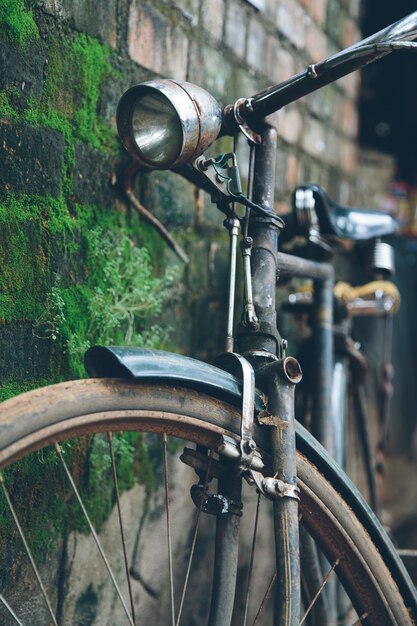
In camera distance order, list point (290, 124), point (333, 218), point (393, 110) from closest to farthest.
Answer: point (333, 218), point (290, 124), point (393, 110)

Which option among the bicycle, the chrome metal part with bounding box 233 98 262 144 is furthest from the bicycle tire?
the chrome metal part with bounding box 233 98 262 144

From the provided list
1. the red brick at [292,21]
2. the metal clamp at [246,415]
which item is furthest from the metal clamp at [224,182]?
the red brick at [292,21]

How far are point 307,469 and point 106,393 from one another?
436 mm

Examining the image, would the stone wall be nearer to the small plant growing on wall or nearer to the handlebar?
the small plant growing on wall

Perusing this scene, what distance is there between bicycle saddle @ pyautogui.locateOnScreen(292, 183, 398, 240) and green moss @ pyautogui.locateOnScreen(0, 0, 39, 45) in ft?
2.83

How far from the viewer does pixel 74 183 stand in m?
1.72

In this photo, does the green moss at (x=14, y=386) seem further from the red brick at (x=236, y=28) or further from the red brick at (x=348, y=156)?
the red brick at (x=348, y=156)

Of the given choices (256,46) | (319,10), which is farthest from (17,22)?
(319,10)

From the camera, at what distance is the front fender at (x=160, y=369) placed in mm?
1245

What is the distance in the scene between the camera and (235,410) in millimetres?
1366

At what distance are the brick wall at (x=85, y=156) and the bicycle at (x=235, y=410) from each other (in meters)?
0.21

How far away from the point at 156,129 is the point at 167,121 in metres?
0.03

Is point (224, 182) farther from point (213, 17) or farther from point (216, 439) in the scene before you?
point (213, 17)

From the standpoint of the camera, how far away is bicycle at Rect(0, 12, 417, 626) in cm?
125
